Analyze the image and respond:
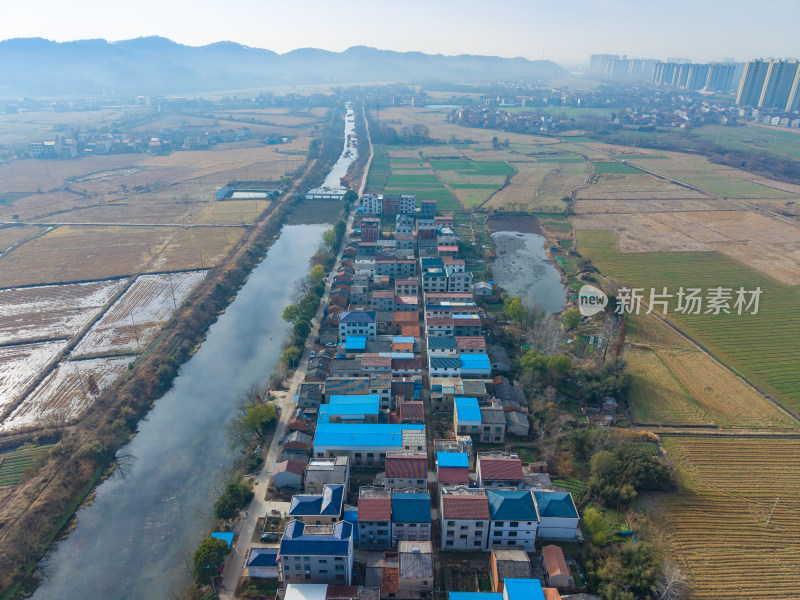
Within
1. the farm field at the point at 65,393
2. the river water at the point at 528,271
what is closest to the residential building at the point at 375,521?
the farm field at the point at 65,393

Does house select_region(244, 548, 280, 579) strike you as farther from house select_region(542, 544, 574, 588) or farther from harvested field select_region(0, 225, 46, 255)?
harvested field select_region(0, 225, 46, 255)

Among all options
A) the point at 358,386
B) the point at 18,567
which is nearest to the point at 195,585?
the point at 18,567

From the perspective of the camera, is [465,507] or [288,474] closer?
[465,507]

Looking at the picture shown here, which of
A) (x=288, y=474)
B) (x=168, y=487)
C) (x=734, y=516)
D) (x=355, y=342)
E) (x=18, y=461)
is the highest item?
(x=355, y=342)

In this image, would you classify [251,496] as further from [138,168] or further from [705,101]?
[705,101]

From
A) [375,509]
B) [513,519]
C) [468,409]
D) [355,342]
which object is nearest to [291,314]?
[355,342]

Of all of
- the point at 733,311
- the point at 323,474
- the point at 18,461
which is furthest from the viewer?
the point at 733,311

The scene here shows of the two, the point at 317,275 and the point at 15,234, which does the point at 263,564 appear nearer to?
the point at 317,275

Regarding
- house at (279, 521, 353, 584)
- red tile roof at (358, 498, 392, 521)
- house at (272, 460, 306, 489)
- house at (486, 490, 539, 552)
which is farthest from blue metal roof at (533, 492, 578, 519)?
house at (272, 460, 306, 489)
